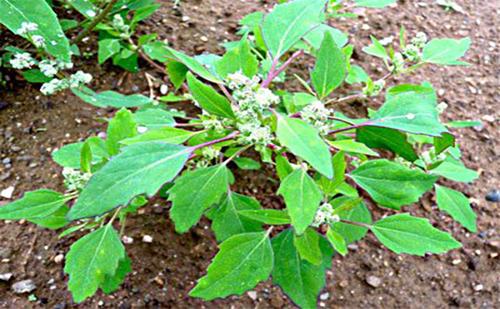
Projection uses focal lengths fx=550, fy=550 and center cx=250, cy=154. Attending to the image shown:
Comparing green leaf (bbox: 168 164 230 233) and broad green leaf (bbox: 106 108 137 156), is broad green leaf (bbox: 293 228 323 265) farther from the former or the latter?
broad green leaf (bbox: 106 108 137 156)

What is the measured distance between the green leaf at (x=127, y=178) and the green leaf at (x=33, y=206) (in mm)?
303

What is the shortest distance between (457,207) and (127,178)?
983mm

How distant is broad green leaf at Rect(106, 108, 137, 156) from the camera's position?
1216 millimetres

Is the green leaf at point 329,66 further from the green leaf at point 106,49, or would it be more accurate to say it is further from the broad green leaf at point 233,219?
the green leaf at point 106,49

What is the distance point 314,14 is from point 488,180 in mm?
999

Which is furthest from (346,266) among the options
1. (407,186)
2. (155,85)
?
(155,85)

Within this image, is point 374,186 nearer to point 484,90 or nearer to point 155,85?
point 155,85

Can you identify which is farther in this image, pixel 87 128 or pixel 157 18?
pixel 157 18

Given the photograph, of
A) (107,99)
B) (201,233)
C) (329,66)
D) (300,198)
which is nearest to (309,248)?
(300,198)

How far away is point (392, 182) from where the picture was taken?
119cm

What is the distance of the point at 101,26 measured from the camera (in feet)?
5.72

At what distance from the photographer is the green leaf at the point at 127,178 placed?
37.1 inches

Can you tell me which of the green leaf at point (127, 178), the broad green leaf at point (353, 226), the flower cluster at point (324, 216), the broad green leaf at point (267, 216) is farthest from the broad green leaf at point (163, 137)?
the broad green leaf at point (353, 226)

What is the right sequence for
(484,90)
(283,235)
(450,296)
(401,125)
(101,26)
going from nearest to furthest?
(401,125)
(283,235)
(450,296)
(101,26)
(484,90)
